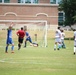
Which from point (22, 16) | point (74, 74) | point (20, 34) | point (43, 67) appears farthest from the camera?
point (22, 16)

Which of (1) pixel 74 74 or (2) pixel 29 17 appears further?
(2) pixel 29 17

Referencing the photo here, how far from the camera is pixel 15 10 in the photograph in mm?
85812

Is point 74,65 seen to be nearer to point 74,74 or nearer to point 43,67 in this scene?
point 43,67

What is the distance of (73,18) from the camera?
64062mm

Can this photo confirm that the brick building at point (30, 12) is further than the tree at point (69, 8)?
Yes

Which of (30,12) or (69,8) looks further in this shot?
(30,12)

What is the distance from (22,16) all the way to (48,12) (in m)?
5.88

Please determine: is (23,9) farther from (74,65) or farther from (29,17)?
(74,65)

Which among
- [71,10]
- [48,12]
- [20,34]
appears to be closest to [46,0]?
[48,12]

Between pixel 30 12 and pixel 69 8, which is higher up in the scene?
pixel 69 8

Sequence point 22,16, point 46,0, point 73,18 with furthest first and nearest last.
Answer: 1. point 46,0
2. point 22,16
3. point 73,18

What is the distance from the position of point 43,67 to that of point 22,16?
67.7m

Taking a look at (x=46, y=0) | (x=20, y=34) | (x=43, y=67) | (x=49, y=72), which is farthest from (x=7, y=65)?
(x=46, y=0)

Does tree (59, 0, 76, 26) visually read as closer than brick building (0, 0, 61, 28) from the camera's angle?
Yes
